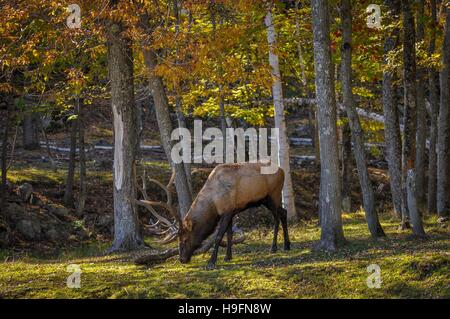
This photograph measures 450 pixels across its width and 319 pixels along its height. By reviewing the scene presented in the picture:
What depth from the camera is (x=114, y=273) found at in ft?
45.1

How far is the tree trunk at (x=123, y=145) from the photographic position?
57.6 feet

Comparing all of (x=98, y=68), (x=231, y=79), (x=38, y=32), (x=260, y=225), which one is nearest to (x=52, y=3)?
(x=38, y=32)

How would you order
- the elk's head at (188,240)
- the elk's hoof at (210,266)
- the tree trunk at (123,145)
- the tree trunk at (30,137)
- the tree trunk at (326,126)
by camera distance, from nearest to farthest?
the elk's hoof at (210,266) < the tree trunk at (326,126) < the elk's head at (188,240) < the tree trunk at (123,145) < the tree trunk at (30,137)

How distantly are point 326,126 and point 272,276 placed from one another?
3274 mm

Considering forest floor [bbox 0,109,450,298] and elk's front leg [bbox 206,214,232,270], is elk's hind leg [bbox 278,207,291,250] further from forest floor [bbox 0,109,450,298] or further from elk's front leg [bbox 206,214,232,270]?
elk's front leg [bbox 206,214,232,270]

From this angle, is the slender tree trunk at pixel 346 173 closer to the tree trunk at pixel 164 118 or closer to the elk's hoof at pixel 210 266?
the tree trunk at pixel 164 118

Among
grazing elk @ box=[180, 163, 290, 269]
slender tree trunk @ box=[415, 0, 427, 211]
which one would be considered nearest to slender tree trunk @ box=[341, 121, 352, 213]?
slender tree trunk @ box=[415, 0, 427, 211]

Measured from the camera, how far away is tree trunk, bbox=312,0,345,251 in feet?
47.1

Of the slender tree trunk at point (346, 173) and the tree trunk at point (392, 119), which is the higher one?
the tree trunk at point (392, 119)

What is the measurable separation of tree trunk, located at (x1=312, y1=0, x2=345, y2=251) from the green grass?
52 centimetres

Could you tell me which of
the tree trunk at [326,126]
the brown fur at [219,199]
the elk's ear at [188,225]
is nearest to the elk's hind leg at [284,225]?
the brown fur at [219,199]

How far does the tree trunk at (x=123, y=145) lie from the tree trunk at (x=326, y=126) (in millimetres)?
5011

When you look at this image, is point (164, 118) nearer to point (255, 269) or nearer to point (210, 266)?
point (210, 266)
